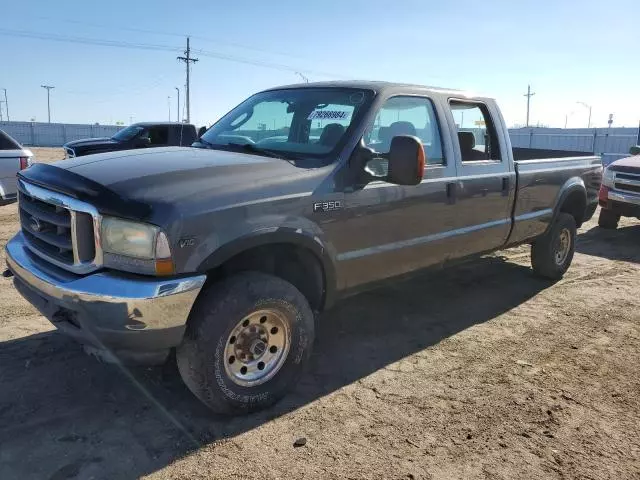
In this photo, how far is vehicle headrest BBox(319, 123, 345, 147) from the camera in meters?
3.70

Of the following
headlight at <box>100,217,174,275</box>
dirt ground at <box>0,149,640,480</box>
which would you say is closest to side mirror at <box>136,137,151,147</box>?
dirt ground at <box>0,149,640,480</box>

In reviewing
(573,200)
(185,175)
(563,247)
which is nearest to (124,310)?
(185,175)

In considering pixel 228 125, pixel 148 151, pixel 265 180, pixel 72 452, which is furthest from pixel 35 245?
pixel 228 125

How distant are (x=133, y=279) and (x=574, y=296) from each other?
4.78 metres

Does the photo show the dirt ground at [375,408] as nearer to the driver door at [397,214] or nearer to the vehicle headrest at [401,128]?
the driver door at [397,214]

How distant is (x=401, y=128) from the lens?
13.5 ft

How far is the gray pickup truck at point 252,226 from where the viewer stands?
275 cm

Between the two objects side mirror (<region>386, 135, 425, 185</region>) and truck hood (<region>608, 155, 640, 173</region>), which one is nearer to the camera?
side mirror (<region>386, 135, 425, 185</region>)

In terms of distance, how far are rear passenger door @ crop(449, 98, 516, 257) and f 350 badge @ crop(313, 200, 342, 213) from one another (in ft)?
4.42

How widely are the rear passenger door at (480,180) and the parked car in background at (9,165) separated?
20.2ft

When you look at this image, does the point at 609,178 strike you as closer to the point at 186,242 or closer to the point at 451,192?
the point at 451,192

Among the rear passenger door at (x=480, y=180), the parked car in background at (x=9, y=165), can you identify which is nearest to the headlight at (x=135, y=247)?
the rear passenger door at (x=480, y=180)

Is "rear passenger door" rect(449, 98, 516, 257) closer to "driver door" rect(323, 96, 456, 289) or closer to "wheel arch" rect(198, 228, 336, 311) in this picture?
"driver door" rect(323, 96, 456, 289)

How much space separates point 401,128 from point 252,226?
170cm
